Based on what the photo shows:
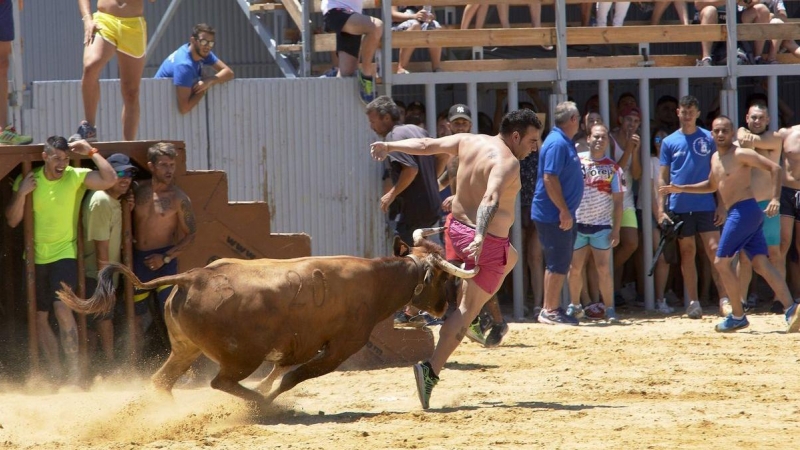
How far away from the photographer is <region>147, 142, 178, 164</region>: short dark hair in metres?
9.16

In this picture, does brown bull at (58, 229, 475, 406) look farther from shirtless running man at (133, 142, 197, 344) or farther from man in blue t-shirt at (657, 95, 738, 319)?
man in blue t-shirt at (657, 95, 738, 319)

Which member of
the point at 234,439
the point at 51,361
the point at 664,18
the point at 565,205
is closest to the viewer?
the point at 234,439

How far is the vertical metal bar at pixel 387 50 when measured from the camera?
12.5m

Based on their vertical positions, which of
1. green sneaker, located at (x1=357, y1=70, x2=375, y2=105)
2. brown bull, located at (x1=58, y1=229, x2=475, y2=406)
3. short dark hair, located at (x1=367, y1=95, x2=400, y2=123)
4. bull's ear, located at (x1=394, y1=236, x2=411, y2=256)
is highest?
green sneaker, located at (x1=357, y1=70, x2=375, y2=105)

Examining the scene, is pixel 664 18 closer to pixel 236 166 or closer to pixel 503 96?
pixel 503 96

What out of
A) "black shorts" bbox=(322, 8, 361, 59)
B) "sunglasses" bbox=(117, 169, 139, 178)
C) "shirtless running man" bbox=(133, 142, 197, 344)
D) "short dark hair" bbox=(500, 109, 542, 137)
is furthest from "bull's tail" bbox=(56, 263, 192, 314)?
"black shorts" bbox=(322, 8, 361, 59)

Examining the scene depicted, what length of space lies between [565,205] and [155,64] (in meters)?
7.68

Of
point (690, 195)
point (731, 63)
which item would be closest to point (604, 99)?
point (690, 195)

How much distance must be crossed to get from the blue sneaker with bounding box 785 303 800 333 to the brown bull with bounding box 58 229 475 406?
4.68m

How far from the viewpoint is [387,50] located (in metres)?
12.6

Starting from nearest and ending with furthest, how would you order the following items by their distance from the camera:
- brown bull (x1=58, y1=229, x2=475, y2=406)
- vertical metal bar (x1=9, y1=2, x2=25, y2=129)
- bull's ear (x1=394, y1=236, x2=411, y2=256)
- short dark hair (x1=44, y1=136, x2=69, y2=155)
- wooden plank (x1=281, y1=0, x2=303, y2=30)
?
brown bull (x1=58, y1=229, x2=475, y2=406), bull's ear (x1=394, y1=236, x2=411, y2=256), short dark hair (x1=44, y1=136, x2=69, y2=155), vertical metal bar (x1=9, y1=2, x2=25, y2=129), wooden plank (x1=281, y1=0, x2=303, y2=30)

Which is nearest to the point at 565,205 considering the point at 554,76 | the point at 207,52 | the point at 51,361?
the point at 554,76

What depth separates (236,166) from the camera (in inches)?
490

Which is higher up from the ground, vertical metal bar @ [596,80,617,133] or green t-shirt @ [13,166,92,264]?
vertical metal bar @ [596,80,617,133]
